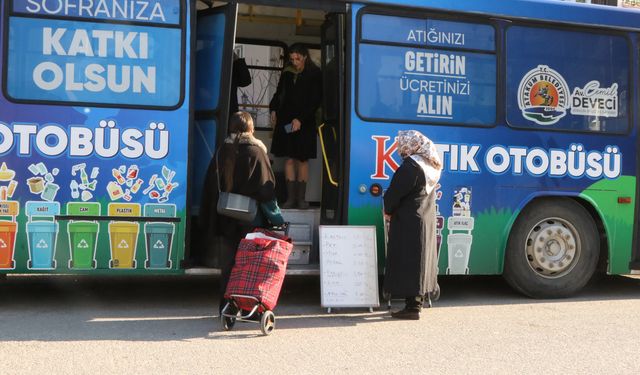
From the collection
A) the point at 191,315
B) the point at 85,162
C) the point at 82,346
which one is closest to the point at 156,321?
the point at 191,315

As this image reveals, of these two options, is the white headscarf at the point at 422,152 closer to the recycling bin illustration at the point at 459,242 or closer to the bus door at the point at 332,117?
the bus door at the point at 332,117

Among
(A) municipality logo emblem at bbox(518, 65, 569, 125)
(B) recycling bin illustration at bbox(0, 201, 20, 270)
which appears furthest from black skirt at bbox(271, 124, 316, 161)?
(B) recycling bin illustration at bbox(0, 201, 20, 270)

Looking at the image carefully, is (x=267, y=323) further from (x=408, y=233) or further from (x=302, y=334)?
(x=408, y=233)

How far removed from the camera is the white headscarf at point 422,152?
6.91 metres

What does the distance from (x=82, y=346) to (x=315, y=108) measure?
384 centimetres

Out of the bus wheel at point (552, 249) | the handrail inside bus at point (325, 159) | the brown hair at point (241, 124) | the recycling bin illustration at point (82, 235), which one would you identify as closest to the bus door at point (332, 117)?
the handrail inside bus at point (325, 159)

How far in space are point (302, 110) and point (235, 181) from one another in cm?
205

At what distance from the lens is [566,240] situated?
26.5 feet

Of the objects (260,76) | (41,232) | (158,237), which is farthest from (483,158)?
(41,232)

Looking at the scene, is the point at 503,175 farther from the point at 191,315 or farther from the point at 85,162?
the point at 85,162

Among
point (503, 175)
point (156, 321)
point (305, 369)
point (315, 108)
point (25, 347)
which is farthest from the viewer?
point (315, 108)

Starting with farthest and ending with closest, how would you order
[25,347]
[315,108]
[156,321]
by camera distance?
[315,108], [156,321], [25,347]

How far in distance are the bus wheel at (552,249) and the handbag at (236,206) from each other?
9.72ft

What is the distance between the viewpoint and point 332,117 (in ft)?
25.1
